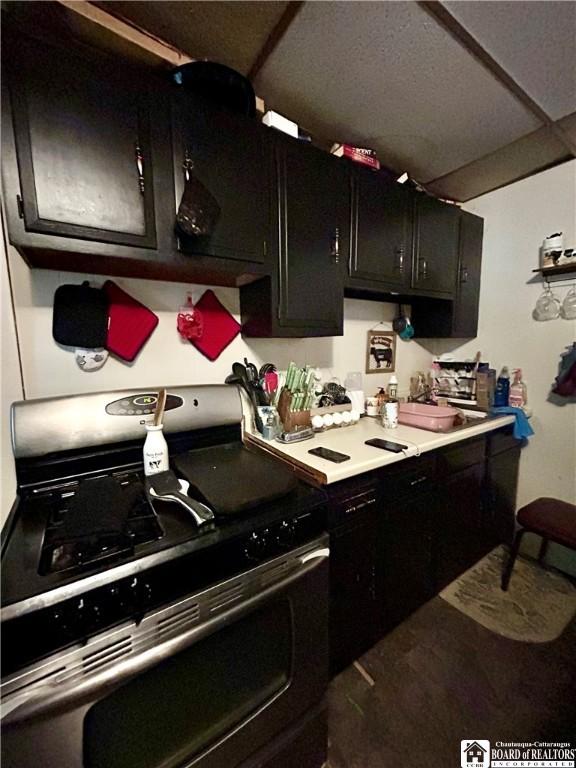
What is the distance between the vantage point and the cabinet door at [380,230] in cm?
145

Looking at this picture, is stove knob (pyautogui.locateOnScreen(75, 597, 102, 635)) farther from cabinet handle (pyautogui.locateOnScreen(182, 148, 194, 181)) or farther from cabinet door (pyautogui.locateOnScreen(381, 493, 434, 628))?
cabinet handle (pyautogui.locateOnScreen(182, 148, 194, 181))

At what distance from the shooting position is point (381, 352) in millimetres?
2084

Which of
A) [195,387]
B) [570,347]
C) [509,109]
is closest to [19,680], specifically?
[195,387]

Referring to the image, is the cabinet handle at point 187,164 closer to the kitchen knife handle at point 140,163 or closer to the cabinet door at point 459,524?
the kitchen knife handle at point 140,163

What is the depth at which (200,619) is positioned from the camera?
69cm

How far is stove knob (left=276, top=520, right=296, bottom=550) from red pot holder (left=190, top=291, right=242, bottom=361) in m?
0.85

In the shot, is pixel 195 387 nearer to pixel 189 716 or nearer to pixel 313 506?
pixel 313 506

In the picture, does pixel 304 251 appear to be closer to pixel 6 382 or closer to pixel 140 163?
pixel 140 163

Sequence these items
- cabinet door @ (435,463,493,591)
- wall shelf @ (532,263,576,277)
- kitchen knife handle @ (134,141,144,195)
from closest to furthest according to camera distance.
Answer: kitchen knife handle @ (134,141,144,195)
cabinet door @ (435,463,493,591)
wall shelf @ (532,263,576,277)

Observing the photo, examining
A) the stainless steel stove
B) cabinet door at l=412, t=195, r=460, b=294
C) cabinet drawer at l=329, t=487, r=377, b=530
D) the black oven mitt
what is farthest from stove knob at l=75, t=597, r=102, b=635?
cabinet door at l=412, t=195, r=460, b=294

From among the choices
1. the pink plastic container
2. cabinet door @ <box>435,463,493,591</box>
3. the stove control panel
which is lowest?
cabinet door @ <box>435,463,493,591</box>

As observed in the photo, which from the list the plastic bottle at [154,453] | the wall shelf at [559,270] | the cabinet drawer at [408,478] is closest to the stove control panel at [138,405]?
the plastic bottle at [154,453]

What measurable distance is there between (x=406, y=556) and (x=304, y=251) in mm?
1431

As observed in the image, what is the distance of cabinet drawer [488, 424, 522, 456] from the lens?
1728 millimetres
